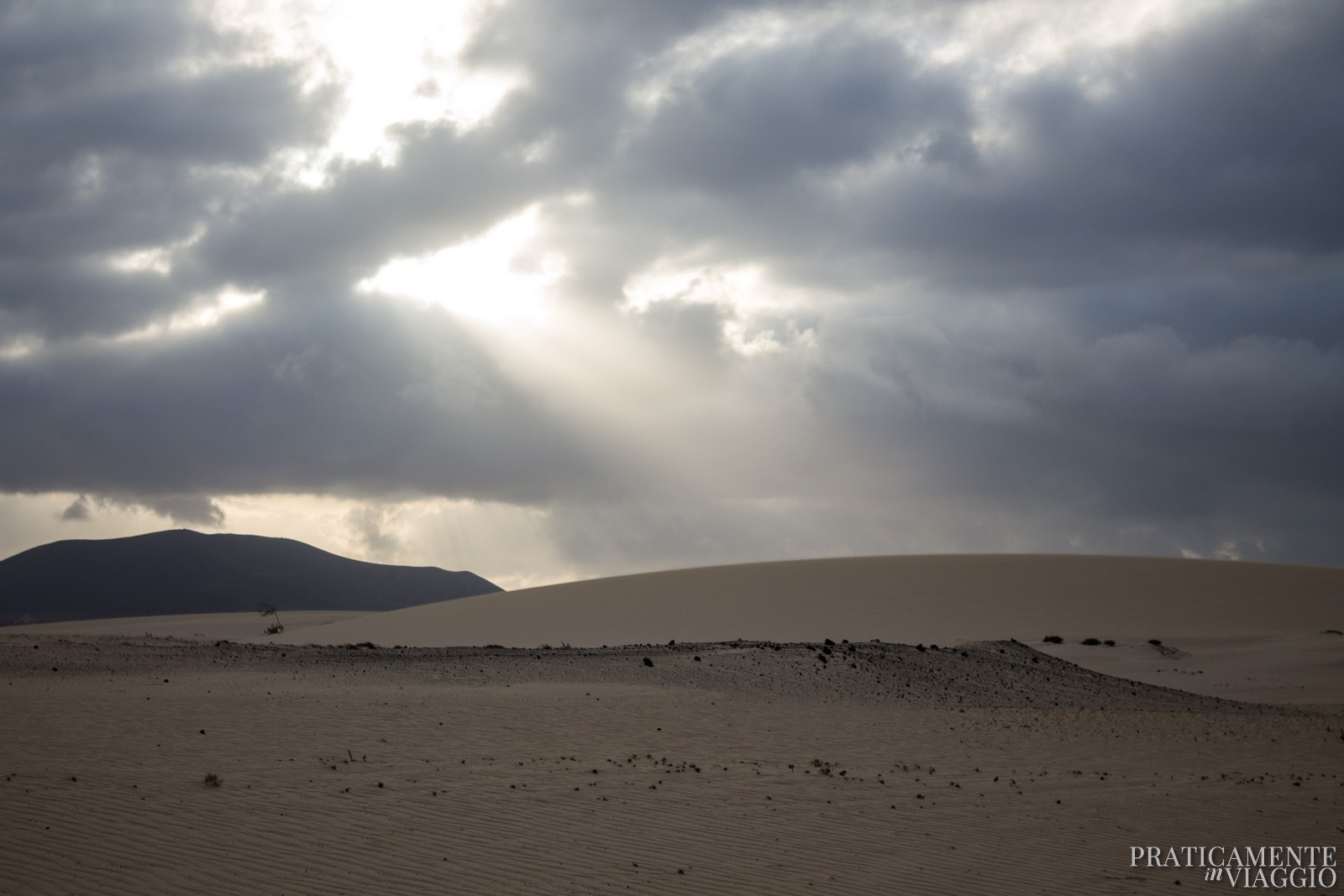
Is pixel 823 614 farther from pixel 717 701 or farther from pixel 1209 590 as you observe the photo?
pixel 717 701

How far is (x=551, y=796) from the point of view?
476 inches

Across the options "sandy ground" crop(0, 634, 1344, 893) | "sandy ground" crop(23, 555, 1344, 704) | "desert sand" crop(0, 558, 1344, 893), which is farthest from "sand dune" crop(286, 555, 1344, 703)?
"sandy ground" crop(0, 634, 1344, 893)

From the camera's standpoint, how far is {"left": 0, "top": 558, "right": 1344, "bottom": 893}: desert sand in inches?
377

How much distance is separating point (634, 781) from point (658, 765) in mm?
1092

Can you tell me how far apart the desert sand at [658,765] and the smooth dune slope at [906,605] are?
15.1ft

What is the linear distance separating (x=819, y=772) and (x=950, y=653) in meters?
14.0

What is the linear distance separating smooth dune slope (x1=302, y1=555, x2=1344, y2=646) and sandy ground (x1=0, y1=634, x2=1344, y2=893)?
46.1 feet

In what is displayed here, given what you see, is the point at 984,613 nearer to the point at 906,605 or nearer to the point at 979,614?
the point at 979,614

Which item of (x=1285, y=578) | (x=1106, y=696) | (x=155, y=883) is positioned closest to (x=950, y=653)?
(x=1106, y=696)

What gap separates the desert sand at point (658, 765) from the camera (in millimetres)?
9570

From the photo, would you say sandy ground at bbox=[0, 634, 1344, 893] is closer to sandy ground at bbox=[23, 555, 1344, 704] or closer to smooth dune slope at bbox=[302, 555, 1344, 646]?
sandy ground at bbox=[23, 555, 1344, 704]

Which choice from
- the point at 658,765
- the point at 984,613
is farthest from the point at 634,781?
the point at 984,613

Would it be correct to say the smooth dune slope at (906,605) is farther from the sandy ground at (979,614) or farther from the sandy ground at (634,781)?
the sandy ground at (634,781)

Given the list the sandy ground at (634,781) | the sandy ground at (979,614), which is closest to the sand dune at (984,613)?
the sandy ground at (979,614)
